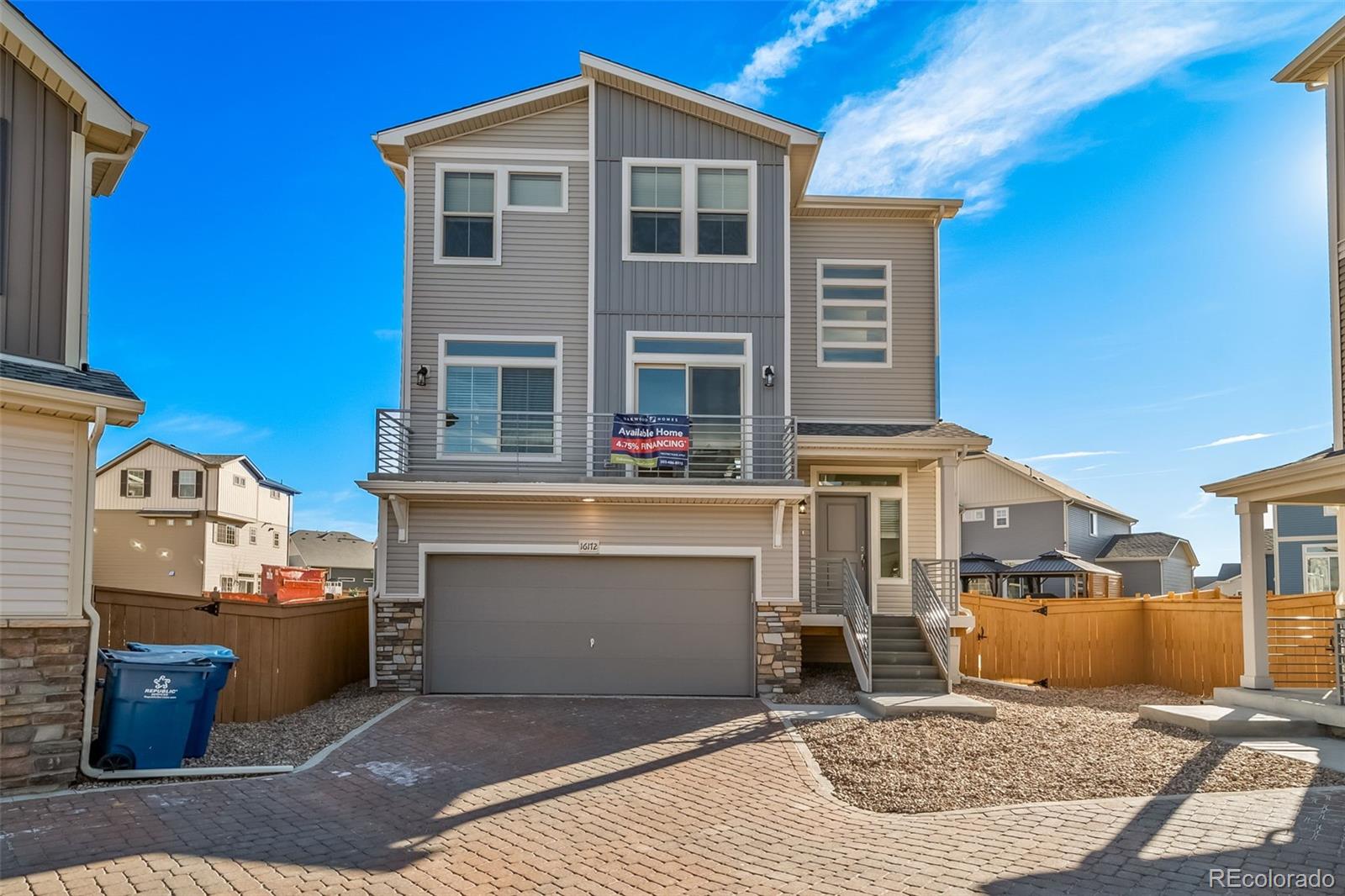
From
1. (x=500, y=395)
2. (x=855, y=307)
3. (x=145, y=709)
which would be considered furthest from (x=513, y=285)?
(x=145, y=709)

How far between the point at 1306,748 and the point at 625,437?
29.1ft

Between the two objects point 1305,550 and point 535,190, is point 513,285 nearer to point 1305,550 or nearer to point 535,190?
point 535,190

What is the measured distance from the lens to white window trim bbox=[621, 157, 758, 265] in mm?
15422

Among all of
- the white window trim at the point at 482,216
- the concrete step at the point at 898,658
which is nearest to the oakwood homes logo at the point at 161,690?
the white window trim at the point at 482,216

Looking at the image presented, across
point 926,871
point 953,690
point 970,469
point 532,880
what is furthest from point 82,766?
point 970,469

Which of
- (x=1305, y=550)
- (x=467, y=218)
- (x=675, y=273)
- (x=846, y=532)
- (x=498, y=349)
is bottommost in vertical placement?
(x=1305, y=550)

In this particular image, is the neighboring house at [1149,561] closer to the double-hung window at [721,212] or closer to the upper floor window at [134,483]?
the double-hung window at [721,212]

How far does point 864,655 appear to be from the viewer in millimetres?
14062

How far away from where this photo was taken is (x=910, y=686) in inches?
536

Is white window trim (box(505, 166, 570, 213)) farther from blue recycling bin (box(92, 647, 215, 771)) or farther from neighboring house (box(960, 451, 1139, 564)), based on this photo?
neighboring house (box(960, 451, 1139, 564))

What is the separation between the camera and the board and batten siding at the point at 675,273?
15211mm

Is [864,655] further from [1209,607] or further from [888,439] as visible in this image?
[1209,607]

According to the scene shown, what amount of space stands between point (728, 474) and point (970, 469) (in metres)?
24.1

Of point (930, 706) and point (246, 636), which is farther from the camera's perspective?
point (930, 706)
